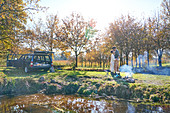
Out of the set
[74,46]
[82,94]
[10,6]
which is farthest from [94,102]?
[74,46]

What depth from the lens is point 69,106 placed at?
20.9 feet

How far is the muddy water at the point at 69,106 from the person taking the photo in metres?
5.86

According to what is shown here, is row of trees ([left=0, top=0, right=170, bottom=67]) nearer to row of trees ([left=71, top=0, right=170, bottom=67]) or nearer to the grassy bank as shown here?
row of trees ([left=71, top=0, right=170, bottom=67])

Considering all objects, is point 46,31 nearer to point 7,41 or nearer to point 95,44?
point 95,44

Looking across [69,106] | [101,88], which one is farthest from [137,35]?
[69,106]

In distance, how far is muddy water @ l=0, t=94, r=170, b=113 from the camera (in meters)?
5.86

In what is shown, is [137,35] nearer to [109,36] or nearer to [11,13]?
[109,36]

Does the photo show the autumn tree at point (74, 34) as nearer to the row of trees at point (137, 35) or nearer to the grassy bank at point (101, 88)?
the row of trees at point (137, 35)

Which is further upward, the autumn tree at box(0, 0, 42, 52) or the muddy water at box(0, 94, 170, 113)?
the autumn tree at box(0, 0, 42, 52)

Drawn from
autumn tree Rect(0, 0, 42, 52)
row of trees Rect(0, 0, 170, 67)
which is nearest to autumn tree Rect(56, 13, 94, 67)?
row of trees Rect(0, 0, 170, 67)

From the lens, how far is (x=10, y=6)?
12.4 m

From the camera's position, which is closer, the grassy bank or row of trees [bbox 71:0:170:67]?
the grassy bank

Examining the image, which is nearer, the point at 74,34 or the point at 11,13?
the point at 11,13

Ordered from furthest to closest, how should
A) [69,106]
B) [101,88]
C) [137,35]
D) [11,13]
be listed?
[137,35]
[11,13]
[101,88]
[69,106]
